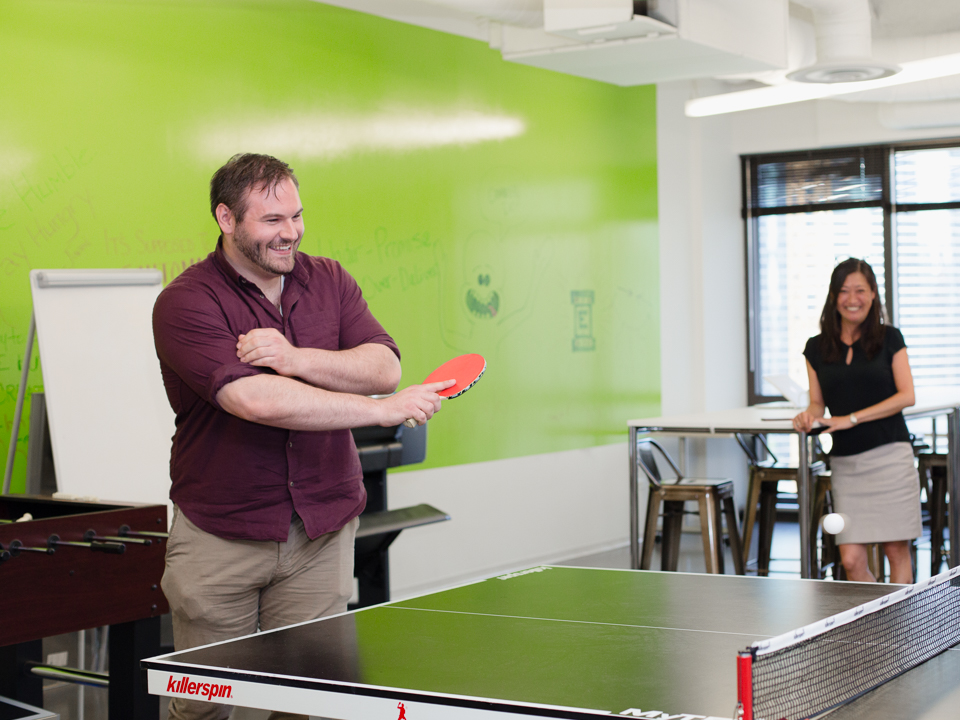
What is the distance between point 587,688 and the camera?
62.7 inches

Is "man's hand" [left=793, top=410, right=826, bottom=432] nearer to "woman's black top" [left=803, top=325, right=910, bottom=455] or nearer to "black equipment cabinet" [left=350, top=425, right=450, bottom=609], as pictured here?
"woman's black top" [left=803, top=325, right=910, bottom=455]

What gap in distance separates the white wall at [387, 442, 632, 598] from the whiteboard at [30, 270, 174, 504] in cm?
173

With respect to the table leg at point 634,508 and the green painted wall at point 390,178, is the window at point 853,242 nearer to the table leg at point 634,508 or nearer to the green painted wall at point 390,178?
the green painted wall at point 390,178

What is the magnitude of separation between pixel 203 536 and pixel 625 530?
5096 millimetres

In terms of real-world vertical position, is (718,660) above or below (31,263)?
below

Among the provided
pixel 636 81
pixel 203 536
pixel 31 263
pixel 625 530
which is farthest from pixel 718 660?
pixel 625 530

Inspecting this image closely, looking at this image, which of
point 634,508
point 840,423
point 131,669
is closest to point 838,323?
point 840,423

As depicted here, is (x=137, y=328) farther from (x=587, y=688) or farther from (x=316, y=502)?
(x=587, y=688)

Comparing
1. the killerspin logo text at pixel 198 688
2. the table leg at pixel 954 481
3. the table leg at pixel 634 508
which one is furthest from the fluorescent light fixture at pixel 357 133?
the killerspin logo text at pixel 198 688

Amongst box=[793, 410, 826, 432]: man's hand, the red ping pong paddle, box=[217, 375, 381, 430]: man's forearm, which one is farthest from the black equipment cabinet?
box=[217, 375, 381, 430]: man's forearm

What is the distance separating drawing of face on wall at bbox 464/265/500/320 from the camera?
→ 19.3ft

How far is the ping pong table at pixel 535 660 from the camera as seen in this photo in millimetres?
1564

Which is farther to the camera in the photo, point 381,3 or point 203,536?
point 381,3

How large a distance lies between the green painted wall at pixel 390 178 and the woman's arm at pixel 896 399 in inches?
88.2
